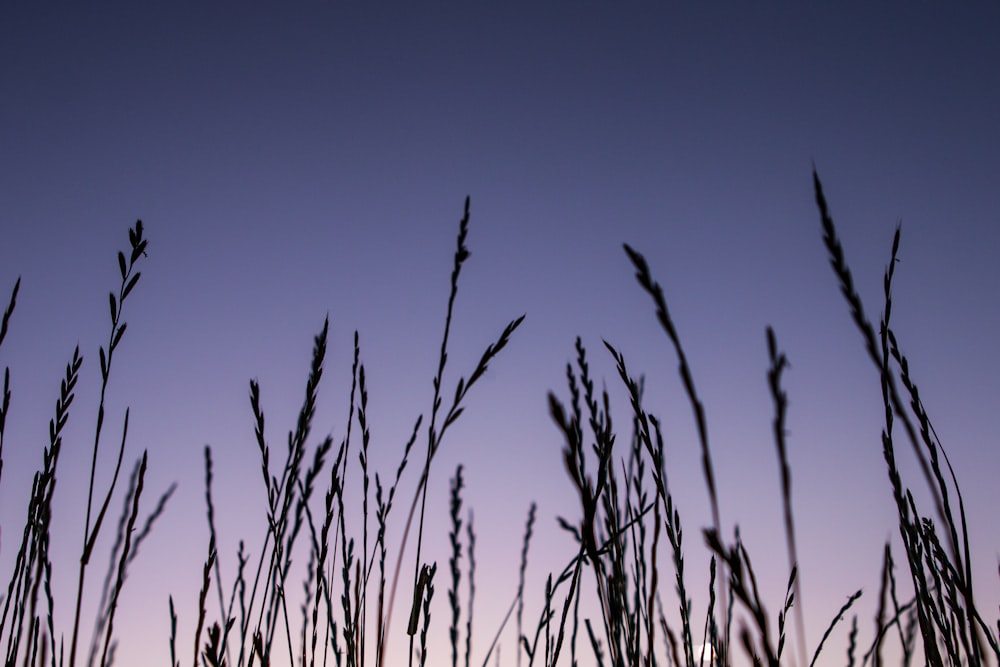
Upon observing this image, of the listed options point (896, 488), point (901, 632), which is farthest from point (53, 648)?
point (901, 632)

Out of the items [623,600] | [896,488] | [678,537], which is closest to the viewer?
[896,488]

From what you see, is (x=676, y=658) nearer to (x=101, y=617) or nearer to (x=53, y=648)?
(x=53, y=648)

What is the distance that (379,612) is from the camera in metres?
1.64

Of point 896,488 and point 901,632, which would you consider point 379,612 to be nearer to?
point 896,488

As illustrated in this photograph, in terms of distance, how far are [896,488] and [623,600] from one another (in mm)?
742

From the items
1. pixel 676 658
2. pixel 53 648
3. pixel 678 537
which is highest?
pixel 678 537

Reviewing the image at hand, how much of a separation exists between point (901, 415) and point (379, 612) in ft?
3.90

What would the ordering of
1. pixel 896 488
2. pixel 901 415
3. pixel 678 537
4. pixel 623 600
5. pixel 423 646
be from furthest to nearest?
pixel 423 646, pixel 623 600, pixel 678 537, pixel 896 488, pixel 901 415

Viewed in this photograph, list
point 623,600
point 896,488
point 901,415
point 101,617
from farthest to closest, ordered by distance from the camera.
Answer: point 101,617 < point 623,600 < point 896,488 < point 901,415

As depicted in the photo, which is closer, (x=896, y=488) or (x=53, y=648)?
(x=896, y=488)

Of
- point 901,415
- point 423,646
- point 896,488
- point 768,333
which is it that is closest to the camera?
point 768,333

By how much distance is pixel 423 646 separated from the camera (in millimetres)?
1872

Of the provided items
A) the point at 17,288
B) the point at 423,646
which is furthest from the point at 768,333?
the point at 17,288

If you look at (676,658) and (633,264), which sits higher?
(633,264)
